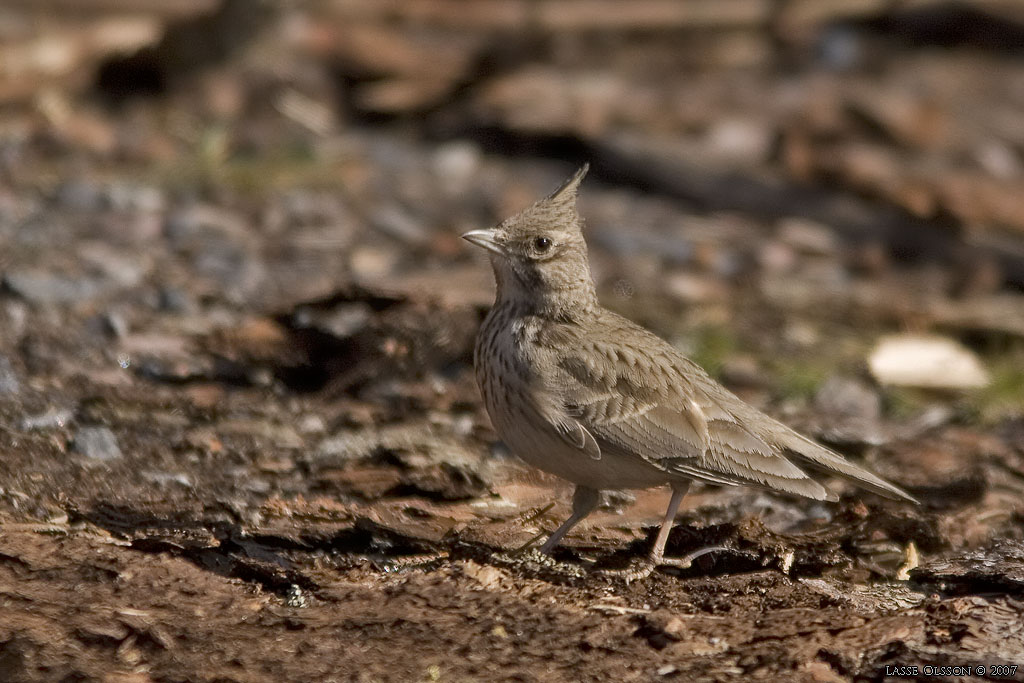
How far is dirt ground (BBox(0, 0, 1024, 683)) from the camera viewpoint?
4.52 metres

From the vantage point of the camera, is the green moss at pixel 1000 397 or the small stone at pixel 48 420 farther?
the green moss at pixel 1000 397

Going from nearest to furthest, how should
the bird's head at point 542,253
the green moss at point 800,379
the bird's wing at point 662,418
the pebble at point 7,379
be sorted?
the bird's wing at point 662,418 → the bird's head at point 542,253 → the pebble at point 7,379 → the green moss at point 800,379

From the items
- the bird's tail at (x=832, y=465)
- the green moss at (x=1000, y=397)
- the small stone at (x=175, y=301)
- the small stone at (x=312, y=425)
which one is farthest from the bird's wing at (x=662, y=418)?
the small stone at (x=175, y=301)

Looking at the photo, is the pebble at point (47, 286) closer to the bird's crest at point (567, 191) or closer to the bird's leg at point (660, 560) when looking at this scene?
the bird's crest at point (567, 191)

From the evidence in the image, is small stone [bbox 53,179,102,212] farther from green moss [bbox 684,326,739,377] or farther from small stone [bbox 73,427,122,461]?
green moss [bbox 684,326,739,377]

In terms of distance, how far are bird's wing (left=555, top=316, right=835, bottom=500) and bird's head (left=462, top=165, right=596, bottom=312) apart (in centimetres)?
31

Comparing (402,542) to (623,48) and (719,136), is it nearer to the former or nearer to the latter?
(719,136)

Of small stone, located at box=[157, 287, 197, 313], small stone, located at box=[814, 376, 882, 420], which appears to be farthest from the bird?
small stone, located at box=[157, 287, 197, 313]

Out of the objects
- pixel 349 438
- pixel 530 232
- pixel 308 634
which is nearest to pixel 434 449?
pixel 349 438

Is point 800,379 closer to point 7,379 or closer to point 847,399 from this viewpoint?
point 847,399

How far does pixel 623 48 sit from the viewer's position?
12.7 metres

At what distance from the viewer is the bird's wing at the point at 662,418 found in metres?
5.28

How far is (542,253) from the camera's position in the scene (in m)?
5.93

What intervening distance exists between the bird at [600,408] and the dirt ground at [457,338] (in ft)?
0.76
